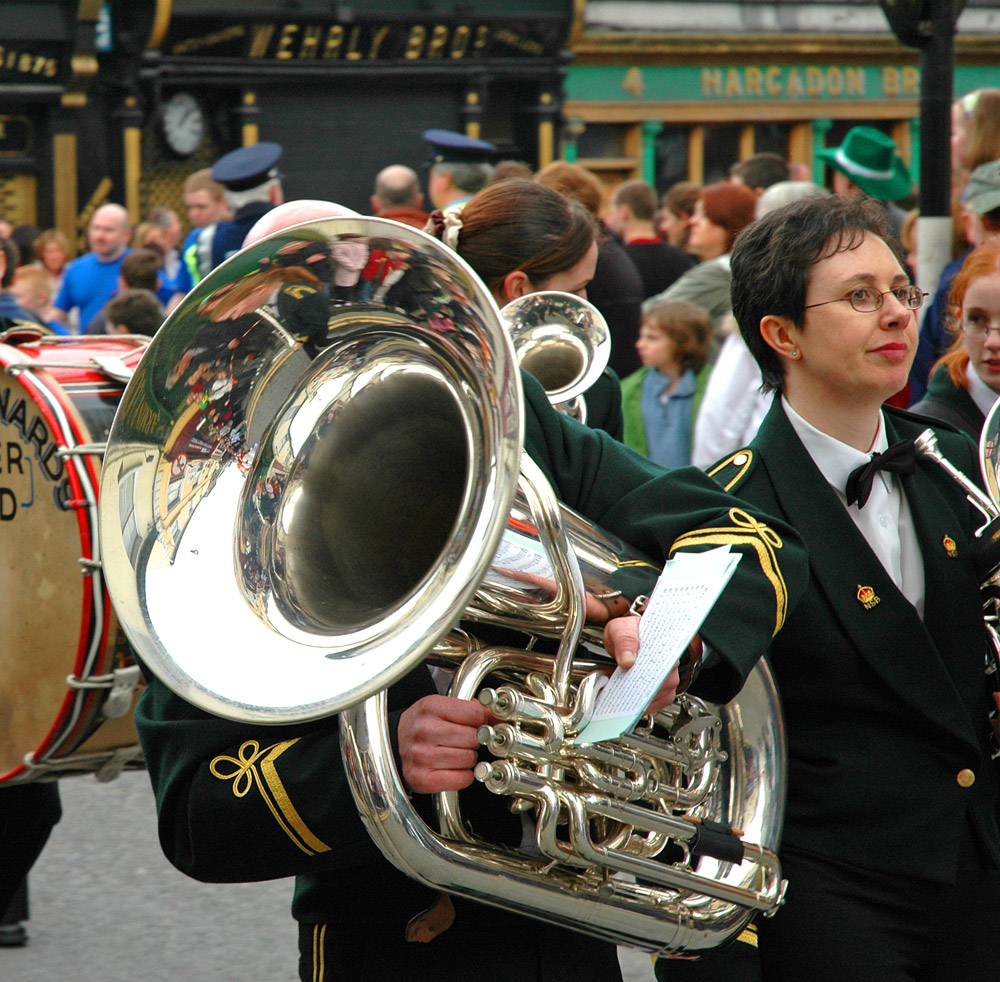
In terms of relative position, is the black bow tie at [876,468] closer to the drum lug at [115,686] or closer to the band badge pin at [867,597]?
the band badge pin at [867,597]

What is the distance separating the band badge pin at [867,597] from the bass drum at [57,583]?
1720 millimetres

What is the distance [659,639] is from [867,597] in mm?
589

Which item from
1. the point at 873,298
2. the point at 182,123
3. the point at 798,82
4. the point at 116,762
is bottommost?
the point at 116,762

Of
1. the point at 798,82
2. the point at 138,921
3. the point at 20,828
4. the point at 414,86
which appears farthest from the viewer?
the point at 798,82

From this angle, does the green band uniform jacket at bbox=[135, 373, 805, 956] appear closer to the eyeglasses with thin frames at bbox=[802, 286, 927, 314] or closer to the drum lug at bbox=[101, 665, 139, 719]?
the eyeglasses with thin frames at bbox=[802, 286, 927, 314]

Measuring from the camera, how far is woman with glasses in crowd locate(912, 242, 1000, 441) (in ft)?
9.61

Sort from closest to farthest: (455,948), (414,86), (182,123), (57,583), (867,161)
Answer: (455,948) → (57,583) → (867,161) → (182,123) → (414,86)

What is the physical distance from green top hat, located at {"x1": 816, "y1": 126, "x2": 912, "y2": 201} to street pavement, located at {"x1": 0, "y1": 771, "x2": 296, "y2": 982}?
3.86 m

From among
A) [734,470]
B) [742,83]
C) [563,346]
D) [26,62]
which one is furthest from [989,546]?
[742,83]

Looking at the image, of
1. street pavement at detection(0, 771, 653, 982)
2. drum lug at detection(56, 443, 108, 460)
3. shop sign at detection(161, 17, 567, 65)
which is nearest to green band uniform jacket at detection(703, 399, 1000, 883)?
drum lug at detection(56, 443, 108, 460)

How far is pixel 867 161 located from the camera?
22.2 ft

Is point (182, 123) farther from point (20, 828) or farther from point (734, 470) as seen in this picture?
point (734, 470)

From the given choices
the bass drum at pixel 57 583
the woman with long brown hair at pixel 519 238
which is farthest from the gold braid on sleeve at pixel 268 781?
the bass drum at pixel 57 583

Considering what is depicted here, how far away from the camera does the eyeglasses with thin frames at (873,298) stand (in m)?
2.36
